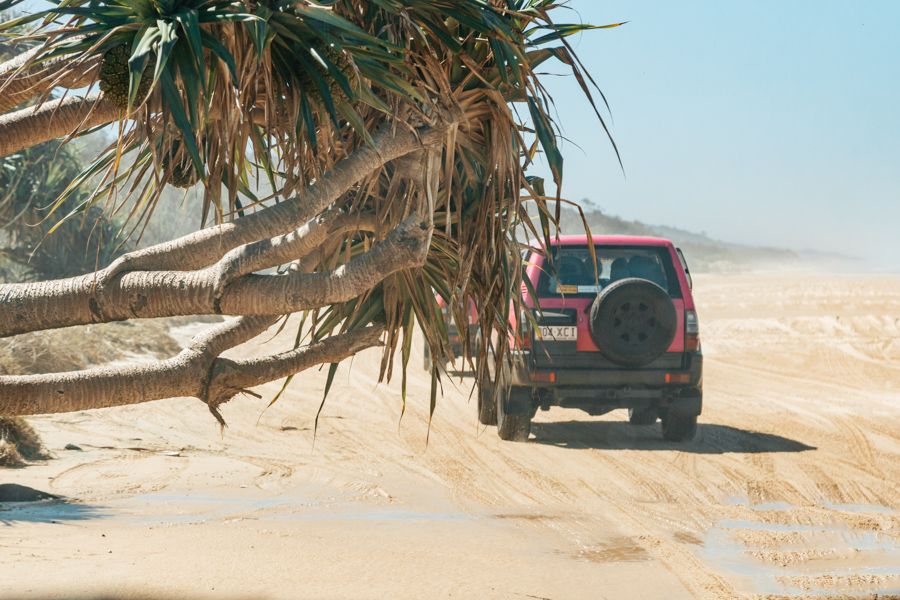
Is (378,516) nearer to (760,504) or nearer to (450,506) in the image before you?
(450,506)

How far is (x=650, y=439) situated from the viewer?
38.6 feet

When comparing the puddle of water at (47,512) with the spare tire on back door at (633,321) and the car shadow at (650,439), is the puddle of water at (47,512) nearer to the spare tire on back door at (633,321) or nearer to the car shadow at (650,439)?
the spare tire on back door at (633,321)

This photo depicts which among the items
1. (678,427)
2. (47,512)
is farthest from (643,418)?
(47,512)

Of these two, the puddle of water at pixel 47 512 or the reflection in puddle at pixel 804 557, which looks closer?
the reflection in puddle at pixel 804 557

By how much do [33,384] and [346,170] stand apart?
166cm

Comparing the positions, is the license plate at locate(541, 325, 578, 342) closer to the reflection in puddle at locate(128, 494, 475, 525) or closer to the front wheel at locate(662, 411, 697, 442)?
the front wheel at locate(662, 411, 697, 442)

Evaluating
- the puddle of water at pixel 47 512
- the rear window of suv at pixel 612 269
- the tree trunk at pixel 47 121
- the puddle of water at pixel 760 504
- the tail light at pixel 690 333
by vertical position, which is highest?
the tree trunk at pixel 47 121

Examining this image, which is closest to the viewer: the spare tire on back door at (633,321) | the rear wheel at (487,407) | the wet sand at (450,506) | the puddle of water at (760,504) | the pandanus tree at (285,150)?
the pandanus tree at (285,150)

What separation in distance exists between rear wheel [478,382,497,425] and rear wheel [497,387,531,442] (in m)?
0.33

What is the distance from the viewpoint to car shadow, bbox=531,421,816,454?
36.6ft

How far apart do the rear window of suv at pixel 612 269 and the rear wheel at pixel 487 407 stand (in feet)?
4.13

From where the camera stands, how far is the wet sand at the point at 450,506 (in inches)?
239

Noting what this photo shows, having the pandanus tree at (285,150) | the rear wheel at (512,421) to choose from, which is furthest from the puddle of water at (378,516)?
the rear wheel at (512,421)

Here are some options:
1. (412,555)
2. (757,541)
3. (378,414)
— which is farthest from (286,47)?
(378,414)
